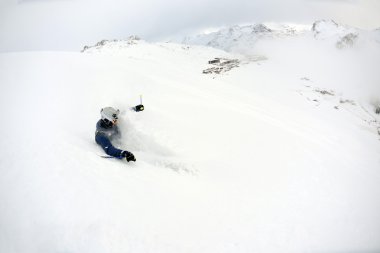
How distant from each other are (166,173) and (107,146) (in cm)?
167

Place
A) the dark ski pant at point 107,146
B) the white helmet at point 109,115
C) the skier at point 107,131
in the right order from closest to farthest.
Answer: the dark ski pant at point 107,146, the skier at point 107,131, the white helmet at point 109,115

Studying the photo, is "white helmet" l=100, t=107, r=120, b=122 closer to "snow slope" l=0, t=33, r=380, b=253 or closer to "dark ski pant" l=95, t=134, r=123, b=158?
"dark ski pant" l=95, t=134, r=123, b=158

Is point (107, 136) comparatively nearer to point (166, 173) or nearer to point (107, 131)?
point (107, 131)

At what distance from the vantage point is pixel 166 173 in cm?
837

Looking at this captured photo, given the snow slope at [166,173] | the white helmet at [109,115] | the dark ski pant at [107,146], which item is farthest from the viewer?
the white helmet at [109,115]

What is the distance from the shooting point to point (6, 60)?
44.2 ft

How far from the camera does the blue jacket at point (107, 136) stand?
8141 mm

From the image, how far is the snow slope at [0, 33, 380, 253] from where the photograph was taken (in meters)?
5.78

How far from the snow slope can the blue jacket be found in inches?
12.5

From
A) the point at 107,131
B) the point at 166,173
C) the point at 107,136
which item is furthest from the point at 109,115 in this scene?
the point at 166,173

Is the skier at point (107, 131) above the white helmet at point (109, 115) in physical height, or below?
below

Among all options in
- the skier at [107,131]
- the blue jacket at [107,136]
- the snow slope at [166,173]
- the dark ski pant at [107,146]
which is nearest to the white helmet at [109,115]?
the skier at [107,131]

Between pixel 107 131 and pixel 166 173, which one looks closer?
pixel 166 173

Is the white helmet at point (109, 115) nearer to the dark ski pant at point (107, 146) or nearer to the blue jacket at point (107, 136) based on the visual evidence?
the blue jacket at point (107, 136)
